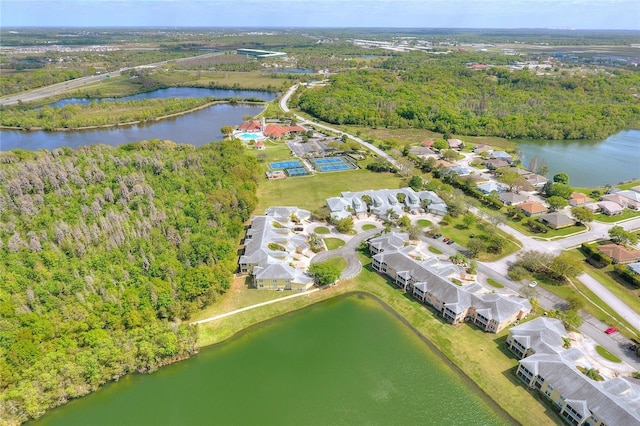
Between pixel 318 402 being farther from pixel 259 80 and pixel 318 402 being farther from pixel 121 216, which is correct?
pixel 259 80

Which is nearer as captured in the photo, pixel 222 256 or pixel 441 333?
pixel 441 333

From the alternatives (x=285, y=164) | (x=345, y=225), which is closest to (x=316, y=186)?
(x=285, y=164)

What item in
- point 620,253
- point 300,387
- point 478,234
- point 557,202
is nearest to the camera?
point 300,387

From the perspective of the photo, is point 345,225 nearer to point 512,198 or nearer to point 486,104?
point 512,198

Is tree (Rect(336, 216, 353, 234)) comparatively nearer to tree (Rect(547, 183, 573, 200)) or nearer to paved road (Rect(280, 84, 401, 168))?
paved road (Rect(280, 84, 401, 168))

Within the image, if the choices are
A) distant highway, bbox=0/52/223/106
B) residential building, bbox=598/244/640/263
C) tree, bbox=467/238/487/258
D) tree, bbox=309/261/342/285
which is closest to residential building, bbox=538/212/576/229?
residential building, bbox=598/244/640/263

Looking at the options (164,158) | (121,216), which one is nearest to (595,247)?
(121,216)
